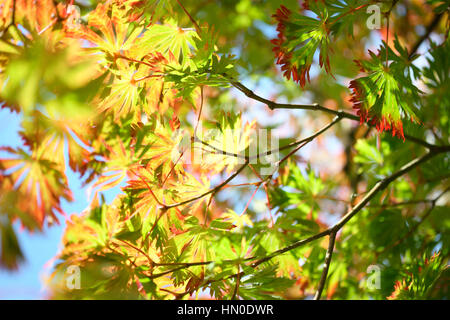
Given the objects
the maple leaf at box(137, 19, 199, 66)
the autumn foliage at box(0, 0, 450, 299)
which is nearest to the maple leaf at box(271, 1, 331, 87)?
the autumn foliage at box(0, 0, 450, 299)

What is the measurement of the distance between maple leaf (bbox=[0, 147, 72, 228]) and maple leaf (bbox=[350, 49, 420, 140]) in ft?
1.68

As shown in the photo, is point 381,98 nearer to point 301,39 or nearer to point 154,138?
point 301,39

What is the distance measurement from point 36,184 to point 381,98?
59 centimetres

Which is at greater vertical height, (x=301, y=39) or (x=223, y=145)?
(x=301, y=39)

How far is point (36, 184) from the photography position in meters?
0.61

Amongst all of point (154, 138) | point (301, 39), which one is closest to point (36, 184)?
point (154, 138)

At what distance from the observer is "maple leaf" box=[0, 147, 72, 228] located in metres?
0.58

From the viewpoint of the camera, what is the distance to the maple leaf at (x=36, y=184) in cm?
58

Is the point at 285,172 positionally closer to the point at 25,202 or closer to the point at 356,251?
the point at 356,251

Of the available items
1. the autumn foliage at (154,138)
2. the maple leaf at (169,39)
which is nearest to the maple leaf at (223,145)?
the autumn foliage at (154,138)

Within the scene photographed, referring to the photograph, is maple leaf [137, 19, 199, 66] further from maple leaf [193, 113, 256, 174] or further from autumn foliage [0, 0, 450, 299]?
maple leaf [193, 113, 256, 174]

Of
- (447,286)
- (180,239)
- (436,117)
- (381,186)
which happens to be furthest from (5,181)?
(436,117)

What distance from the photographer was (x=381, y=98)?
2.07ft

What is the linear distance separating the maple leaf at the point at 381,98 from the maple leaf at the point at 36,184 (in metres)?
0.51
